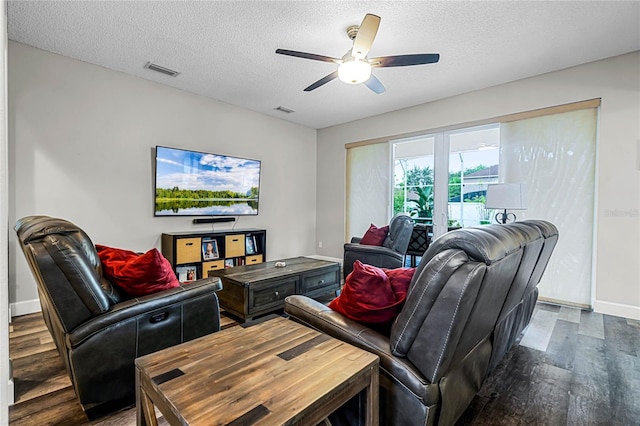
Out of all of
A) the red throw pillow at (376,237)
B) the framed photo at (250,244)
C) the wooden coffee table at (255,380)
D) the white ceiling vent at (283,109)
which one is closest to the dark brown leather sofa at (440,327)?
the wooden coffee table at (255,380)

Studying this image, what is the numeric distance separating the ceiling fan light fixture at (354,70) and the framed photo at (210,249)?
9.21 ft

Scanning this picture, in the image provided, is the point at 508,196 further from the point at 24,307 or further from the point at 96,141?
the point at 24,307

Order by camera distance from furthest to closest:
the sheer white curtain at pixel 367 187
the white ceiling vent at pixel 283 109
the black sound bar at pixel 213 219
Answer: the sheer white curtain at pixel 367 187 < the white ceiling vent at pixel 283 109 < the black sound bar at pixel 213 219

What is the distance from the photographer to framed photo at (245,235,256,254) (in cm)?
Result: 464

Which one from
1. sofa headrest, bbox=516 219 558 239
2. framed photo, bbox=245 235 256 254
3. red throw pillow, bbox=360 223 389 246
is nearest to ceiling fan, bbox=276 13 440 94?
sofa headrest, bbox=516 219 558 239

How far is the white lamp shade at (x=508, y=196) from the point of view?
10.5 feet

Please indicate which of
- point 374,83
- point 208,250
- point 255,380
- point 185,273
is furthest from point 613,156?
point 185,273

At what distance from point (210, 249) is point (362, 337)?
10.8 ft

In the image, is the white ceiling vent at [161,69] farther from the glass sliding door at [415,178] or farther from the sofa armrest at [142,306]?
the glass sliding door at [415,178]

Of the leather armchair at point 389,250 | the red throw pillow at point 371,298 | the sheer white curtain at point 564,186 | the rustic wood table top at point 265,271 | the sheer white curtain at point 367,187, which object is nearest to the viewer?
the red throw pillow at point 371,298

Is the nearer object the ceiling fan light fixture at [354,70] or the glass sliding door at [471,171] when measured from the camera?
the ceiling fan light fixture at [354,70]

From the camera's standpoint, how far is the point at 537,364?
7.23ft

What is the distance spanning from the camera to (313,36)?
2900 millimetres

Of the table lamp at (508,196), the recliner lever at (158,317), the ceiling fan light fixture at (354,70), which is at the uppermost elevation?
the ceiling fan light fixture at (354,70)
